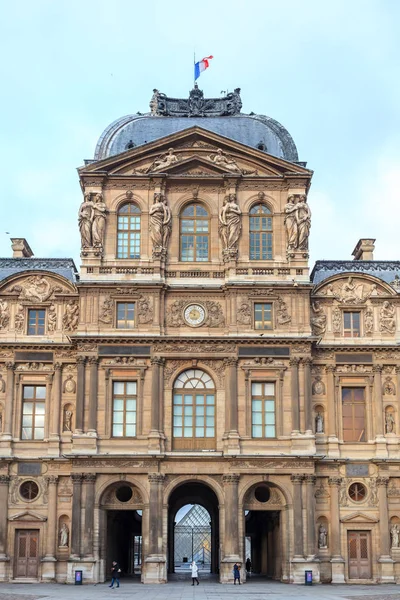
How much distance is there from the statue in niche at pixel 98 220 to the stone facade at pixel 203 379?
0.13 m

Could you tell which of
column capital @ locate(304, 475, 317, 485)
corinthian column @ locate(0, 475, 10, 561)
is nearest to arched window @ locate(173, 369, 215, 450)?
column capital @ locate(304, 475, 317, 485)

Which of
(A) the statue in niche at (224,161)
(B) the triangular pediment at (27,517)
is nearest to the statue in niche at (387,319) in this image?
(A) the statue in niche at (224,161)

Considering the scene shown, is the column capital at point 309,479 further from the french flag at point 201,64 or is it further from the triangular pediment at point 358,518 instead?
the french flag at point 201,64

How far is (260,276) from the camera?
52.0 metres

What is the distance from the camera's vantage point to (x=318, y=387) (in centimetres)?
5184

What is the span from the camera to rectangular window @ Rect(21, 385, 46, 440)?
169ft

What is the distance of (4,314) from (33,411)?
18.9 ft

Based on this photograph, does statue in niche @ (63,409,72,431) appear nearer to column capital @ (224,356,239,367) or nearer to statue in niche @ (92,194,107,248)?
column capital @ (224,356,239,367)

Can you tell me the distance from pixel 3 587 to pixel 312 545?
51.9 feet

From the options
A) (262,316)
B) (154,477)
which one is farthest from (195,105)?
(154,477)

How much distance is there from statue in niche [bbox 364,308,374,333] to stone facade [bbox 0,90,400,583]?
0.39 feet

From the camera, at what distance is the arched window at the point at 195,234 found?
53062mm

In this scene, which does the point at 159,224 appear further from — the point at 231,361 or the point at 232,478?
the point at 232,478

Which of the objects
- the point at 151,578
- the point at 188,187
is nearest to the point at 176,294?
the point at 188,187
